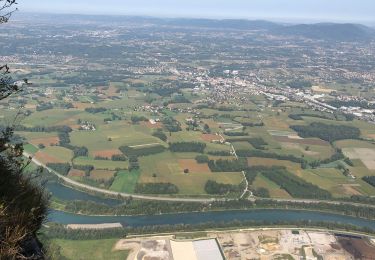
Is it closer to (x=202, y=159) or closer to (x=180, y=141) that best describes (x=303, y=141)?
(x=180, y=141)

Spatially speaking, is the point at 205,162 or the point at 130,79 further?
the point at 130,79

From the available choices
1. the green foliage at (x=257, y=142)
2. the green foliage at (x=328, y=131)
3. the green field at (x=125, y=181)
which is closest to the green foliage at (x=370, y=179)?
the green foliage at (x=257, y=142)

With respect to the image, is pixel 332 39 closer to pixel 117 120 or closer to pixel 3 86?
pixel 117 120

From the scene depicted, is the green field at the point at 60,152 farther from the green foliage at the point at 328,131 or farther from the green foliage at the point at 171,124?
the green foliage at the point at 328,131

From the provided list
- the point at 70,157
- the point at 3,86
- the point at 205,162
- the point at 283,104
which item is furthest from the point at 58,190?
the point at 283,104

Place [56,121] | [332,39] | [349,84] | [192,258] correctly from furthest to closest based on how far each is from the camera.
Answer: [332,39]
[349,84]
[56,121]
[192,258]

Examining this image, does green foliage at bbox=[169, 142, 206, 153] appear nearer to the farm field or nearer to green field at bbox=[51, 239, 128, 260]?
the farm field

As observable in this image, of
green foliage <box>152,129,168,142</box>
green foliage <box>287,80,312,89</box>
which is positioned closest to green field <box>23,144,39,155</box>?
green foliage <box>152,129,168,142</box>
